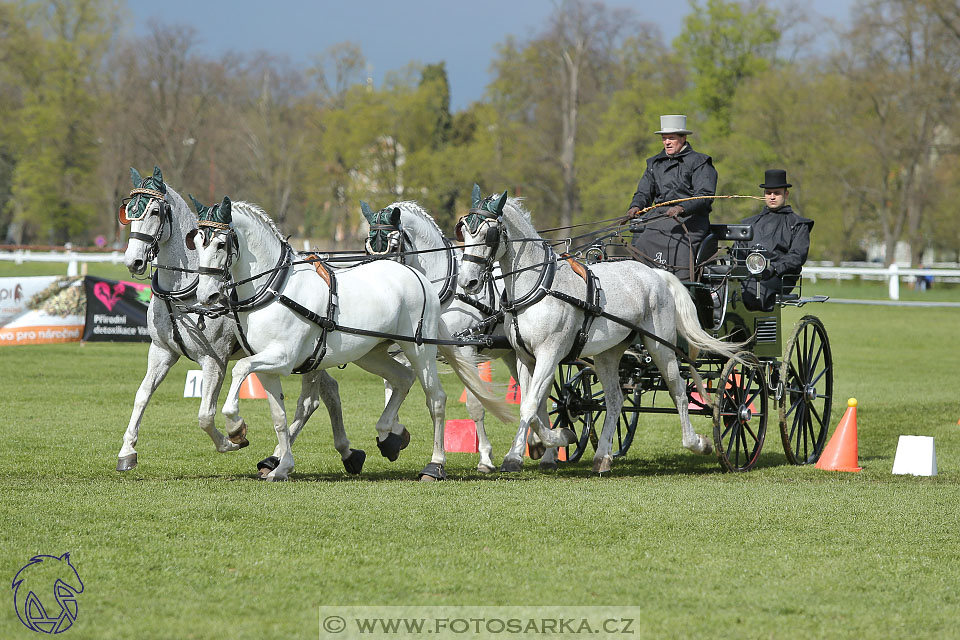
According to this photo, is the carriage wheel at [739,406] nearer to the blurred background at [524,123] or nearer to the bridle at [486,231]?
the bridle at [486,231]

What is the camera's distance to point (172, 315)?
27.8 ft

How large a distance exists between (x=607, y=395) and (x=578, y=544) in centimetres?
329

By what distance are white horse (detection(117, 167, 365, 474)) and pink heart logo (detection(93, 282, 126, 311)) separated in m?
11.4

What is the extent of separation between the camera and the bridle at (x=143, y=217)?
829 cm

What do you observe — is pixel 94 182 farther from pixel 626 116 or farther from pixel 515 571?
pixel 515 571

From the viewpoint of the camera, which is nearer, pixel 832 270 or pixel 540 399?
pixel 540 399

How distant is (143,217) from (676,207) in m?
4.24

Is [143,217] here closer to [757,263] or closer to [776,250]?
[757,263]

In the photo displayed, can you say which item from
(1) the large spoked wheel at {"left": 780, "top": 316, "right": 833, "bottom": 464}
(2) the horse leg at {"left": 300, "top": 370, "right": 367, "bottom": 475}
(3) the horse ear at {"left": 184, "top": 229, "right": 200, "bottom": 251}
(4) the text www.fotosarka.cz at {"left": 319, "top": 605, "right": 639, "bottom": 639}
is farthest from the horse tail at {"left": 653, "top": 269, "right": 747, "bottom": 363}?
(4) the text www.fotosarka.cz at {"left": 319, "top": 605, "right": 639, "bottom": 639}

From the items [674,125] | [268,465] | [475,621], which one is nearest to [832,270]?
[674,125]

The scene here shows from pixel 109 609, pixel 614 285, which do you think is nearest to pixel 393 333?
pixel 614 285

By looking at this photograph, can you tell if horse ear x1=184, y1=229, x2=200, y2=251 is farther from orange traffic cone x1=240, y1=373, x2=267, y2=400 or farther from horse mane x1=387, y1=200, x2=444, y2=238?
orange traffic cone x1=240, y1=373, x2=267, y2=400

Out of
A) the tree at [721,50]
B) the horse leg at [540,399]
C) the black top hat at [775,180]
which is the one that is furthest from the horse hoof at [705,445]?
the tree at [721,50]

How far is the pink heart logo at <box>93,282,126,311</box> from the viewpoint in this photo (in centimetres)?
1958
